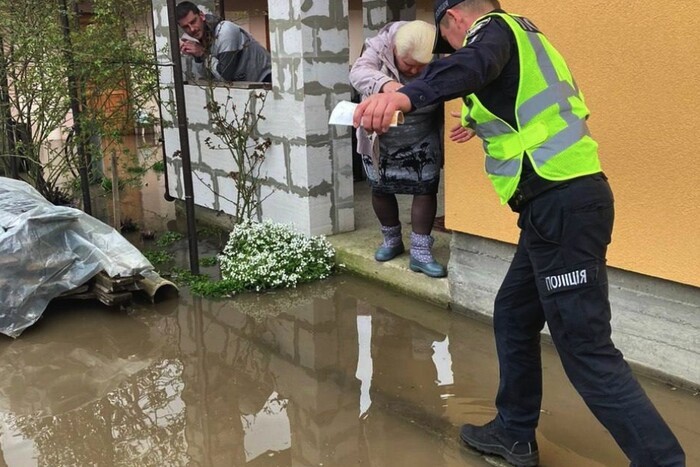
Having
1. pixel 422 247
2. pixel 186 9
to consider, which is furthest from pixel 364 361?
pixel 186 9

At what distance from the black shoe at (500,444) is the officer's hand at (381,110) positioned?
1473 millimetres

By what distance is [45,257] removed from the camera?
14.9 feet

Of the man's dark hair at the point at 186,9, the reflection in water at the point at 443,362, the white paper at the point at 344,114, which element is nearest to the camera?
the white paper at the point at 344,114

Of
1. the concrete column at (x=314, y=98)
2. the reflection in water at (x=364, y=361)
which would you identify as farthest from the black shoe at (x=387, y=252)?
the concrete column at (x=314, y=98)

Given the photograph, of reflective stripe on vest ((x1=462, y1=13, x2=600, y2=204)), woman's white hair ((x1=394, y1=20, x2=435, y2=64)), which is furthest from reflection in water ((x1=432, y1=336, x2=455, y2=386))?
woman's white hair ((x1=394, y1=20, x2=435, y2=64))

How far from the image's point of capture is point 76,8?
608 centimetres

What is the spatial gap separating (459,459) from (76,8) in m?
5.08

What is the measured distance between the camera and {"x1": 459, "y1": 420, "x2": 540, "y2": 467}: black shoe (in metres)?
2.87

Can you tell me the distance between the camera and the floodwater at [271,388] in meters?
3.10

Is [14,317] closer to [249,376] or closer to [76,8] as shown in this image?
[249,376]

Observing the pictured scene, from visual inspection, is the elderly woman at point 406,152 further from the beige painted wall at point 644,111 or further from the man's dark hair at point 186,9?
the man's dark hair at point 186,9

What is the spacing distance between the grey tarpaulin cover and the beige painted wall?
3002 millimetres

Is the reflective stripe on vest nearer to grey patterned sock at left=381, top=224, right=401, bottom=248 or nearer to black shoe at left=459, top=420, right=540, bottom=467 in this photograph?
black shoe at left=459, top=420, right=540, bottom=467

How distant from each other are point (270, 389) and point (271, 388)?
1 centimetres
